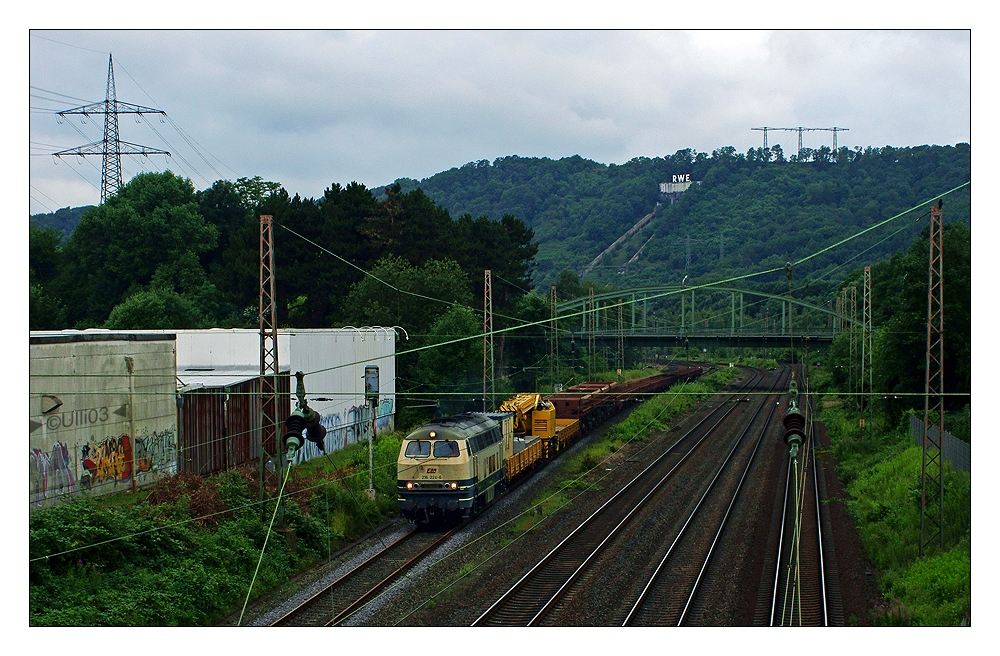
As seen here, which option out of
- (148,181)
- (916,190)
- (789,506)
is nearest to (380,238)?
(148,181)

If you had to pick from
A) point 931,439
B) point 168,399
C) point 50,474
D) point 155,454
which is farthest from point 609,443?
point 50,474

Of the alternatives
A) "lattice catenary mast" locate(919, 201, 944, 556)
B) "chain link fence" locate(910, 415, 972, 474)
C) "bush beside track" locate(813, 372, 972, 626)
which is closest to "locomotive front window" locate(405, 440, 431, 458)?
"bush beside track" locate(813, 372, 972, 626)

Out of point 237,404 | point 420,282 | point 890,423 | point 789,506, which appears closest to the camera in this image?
point 789,506

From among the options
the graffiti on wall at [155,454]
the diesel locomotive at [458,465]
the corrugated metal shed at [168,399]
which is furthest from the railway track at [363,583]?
the graffiti on wall at [155,454]

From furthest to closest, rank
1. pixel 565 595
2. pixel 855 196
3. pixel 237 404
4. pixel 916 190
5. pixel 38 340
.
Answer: pixel 855 196 → pixel 916 190 → pixel 237 404 → pixel 38 340 → pixel 565 595

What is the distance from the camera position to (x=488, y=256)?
7981cm

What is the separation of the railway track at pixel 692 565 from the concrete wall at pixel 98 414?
13.6 m

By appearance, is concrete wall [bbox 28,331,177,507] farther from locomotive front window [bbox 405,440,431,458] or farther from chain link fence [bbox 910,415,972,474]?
chain link fence [bbox 910,415,972,474]

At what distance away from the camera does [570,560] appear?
24844mm

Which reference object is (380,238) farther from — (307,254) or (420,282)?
(420,282)

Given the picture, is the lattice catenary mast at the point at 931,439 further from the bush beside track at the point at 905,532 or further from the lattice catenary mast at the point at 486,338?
the lattice catenary mast at the point at 486,338

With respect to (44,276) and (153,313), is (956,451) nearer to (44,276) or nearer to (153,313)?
(153,313)

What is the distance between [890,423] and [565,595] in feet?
102

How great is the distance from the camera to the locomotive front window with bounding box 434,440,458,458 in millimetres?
27547
